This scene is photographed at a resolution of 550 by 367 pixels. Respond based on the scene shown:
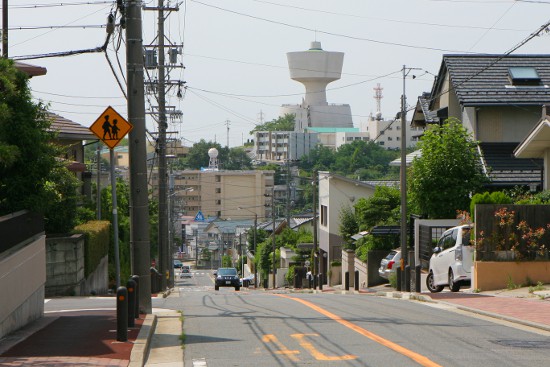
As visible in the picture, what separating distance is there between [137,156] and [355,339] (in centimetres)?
679

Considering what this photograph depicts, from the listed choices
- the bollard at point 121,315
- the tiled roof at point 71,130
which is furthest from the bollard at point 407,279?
the bollard at point 121,315

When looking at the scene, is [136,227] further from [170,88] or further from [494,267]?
[170,88]

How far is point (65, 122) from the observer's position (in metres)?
42.4

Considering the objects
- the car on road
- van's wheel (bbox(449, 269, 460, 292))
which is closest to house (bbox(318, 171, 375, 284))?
the car on road

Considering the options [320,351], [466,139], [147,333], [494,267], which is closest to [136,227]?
[147,333]

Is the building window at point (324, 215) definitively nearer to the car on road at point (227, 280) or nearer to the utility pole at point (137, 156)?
the car on road at point (227, 280)

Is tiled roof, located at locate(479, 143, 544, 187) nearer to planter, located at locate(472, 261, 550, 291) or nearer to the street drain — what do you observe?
planter, located at locate(472, 261, 550, 291)

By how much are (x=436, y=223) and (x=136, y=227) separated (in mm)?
18774

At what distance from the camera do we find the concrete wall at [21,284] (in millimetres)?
13977

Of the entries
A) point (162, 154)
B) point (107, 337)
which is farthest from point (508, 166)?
point (107, 337)

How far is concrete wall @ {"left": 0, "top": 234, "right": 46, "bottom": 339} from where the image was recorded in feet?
45.9

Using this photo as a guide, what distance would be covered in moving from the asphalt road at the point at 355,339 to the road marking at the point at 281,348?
1cm

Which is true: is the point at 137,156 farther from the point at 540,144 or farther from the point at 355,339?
the point at 540,144

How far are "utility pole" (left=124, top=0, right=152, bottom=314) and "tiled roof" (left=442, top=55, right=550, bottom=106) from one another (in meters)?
21.0
